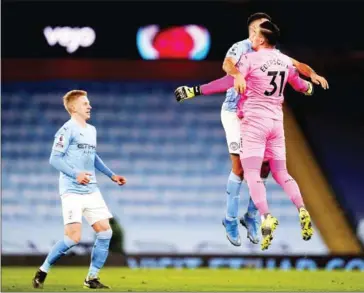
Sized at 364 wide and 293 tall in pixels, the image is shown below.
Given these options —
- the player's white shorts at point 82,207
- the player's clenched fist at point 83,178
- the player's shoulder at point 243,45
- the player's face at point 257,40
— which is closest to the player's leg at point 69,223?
the player's white shorts at point 82,207

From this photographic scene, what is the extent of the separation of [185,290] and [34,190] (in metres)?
9.84

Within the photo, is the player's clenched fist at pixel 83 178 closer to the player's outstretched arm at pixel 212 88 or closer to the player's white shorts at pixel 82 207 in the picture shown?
the player's white shorts at pixel 82 207

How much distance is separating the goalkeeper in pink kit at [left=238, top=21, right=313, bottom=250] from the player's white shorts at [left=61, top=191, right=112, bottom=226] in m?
1.79

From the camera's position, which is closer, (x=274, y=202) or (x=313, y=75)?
(x=313, y=75)

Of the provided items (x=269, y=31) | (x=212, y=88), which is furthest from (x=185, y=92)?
(x=269, y=31)

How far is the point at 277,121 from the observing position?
10305 mm

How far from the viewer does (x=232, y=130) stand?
35.5ft

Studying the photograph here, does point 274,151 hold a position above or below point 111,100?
below

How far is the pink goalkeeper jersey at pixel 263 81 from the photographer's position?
10195mm

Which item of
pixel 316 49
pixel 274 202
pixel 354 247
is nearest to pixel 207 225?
pixel 274 202

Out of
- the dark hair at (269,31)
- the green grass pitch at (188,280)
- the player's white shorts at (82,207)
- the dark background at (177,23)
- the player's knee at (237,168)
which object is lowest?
the green grass pitch at (188,280)

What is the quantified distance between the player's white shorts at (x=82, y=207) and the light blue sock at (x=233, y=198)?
4.06ft

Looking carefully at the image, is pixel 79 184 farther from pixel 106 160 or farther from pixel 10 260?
pixel 106 160

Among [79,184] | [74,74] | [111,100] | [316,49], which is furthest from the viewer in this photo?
[111,100]
